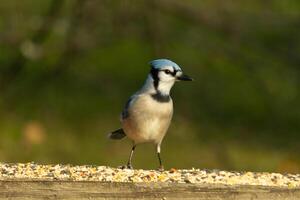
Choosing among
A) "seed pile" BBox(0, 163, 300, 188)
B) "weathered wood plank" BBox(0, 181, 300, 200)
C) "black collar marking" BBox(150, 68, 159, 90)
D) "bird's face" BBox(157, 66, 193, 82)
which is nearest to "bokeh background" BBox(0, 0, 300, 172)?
"black collar marking" BBox(150, 68, 159, 90)

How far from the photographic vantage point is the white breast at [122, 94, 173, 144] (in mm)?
5621

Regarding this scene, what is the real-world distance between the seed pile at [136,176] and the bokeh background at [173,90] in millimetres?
3862

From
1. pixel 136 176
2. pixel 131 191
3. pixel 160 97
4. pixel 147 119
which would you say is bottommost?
pixel 131 191

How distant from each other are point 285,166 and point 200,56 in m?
3.63

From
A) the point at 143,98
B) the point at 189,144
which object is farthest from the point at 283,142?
the point at 143,98

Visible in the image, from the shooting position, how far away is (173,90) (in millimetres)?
12172

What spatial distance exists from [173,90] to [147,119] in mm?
6534

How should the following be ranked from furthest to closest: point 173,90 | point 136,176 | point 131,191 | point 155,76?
point 173,90, point 155,76, point 136,176, point 131,191

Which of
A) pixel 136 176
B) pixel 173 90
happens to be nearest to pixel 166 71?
pixel 136 176

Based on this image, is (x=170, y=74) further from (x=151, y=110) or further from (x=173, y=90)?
(x=173, y=90)

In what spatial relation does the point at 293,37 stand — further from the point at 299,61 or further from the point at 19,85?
the point at 19,85

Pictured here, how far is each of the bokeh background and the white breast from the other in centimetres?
276

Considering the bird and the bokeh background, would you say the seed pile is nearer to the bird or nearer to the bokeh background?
the bird

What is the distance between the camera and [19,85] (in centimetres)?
1196
